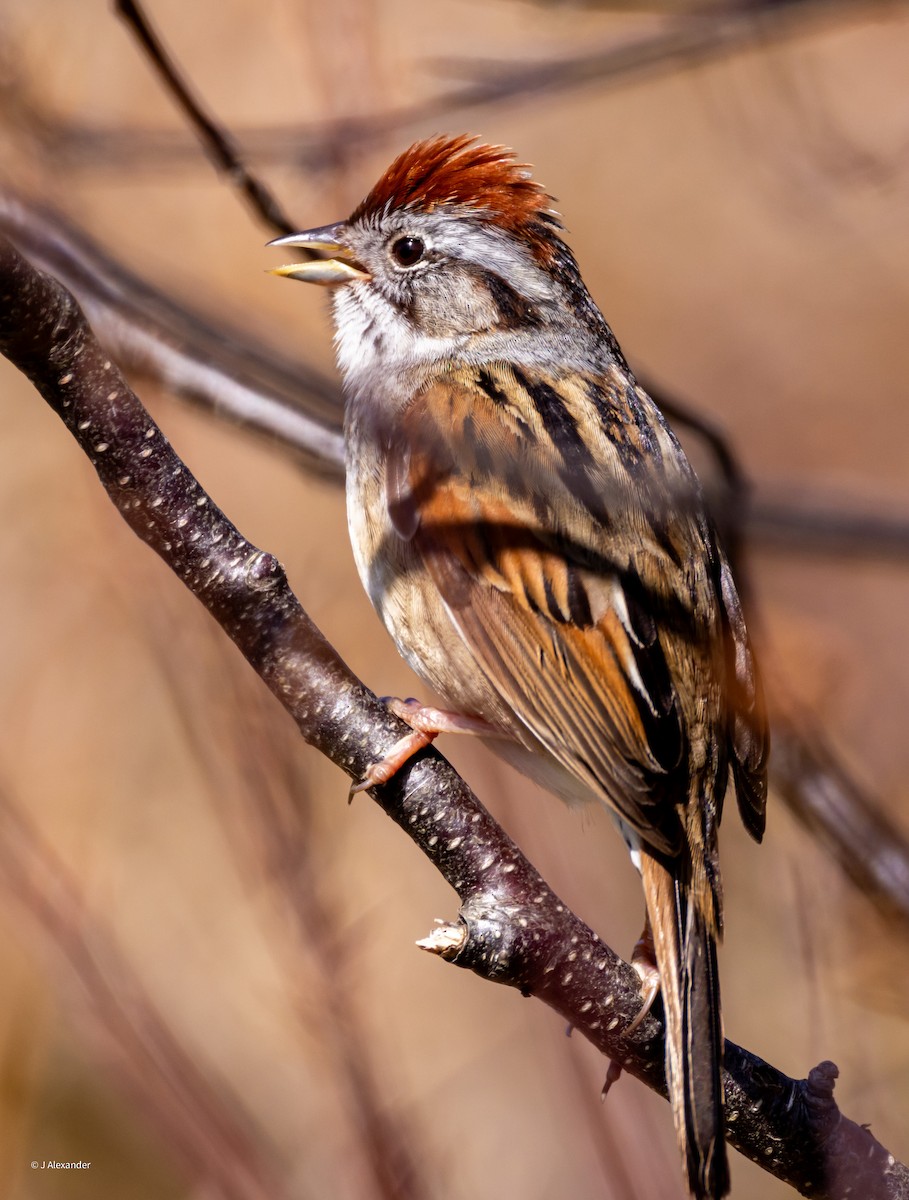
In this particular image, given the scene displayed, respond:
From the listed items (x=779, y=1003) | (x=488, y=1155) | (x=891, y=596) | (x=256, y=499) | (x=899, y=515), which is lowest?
(x=488, y=1155)

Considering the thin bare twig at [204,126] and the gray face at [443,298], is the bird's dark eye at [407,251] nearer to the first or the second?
the gray face at [443,298]

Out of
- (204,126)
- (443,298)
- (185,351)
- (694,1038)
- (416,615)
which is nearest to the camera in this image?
(694,1038)

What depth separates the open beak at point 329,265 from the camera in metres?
3.49

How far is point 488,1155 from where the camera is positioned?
18.7ft

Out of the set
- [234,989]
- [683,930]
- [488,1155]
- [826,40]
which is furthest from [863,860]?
[826,40]

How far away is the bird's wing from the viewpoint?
111 inches

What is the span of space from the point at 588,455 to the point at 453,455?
1.03ft

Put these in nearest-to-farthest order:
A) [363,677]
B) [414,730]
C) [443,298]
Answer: [414,730], [443,298], [363,677]

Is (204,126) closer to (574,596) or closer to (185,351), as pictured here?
(185,351)

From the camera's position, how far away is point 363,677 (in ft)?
22.8

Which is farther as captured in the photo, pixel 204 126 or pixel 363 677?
pixel 363 677

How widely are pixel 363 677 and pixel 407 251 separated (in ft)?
12.1

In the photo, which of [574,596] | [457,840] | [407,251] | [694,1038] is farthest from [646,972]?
[407,251]

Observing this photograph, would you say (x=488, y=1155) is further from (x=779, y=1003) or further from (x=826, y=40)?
(x=826, y=40)
